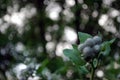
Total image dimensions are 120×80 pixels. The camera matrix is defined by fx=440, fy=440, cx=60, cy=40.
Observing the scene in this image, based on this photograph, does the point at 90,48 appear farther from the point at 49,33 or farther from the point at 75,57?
the point at 49,33

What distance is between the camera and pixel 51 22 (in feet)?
14.9

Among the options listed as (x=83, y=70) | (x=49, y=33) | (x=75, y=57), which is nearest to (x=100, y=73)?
(x=83, y=70)

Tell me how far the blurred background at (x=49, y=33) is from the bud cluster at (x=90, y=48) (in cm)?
50

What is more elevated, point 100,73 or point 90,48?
point 100,73

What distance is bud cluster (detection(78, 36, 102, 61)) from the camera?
4.50 ft

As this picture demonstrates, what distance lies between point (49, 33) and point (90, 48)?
3.15 m

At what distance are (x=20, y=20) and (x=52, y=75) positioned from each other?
95.5 inches

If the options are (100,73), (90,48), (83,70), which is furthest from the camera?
(100,73)

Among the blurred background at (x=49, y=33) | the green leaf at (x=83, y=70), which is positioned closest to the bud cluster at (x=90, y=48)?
the green leaf at (x=83, y=70)

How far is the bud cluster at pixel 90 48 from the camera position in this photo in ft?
4.50

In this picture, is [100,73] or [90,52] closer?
[90,52]

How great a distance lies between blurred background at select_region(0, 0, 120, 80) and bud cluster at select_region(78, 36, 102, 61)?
50 cm

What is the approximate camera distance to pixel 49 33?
4.51 m

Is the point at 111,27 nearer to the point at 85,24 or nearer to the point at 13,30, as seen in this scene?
the point at 85,24
